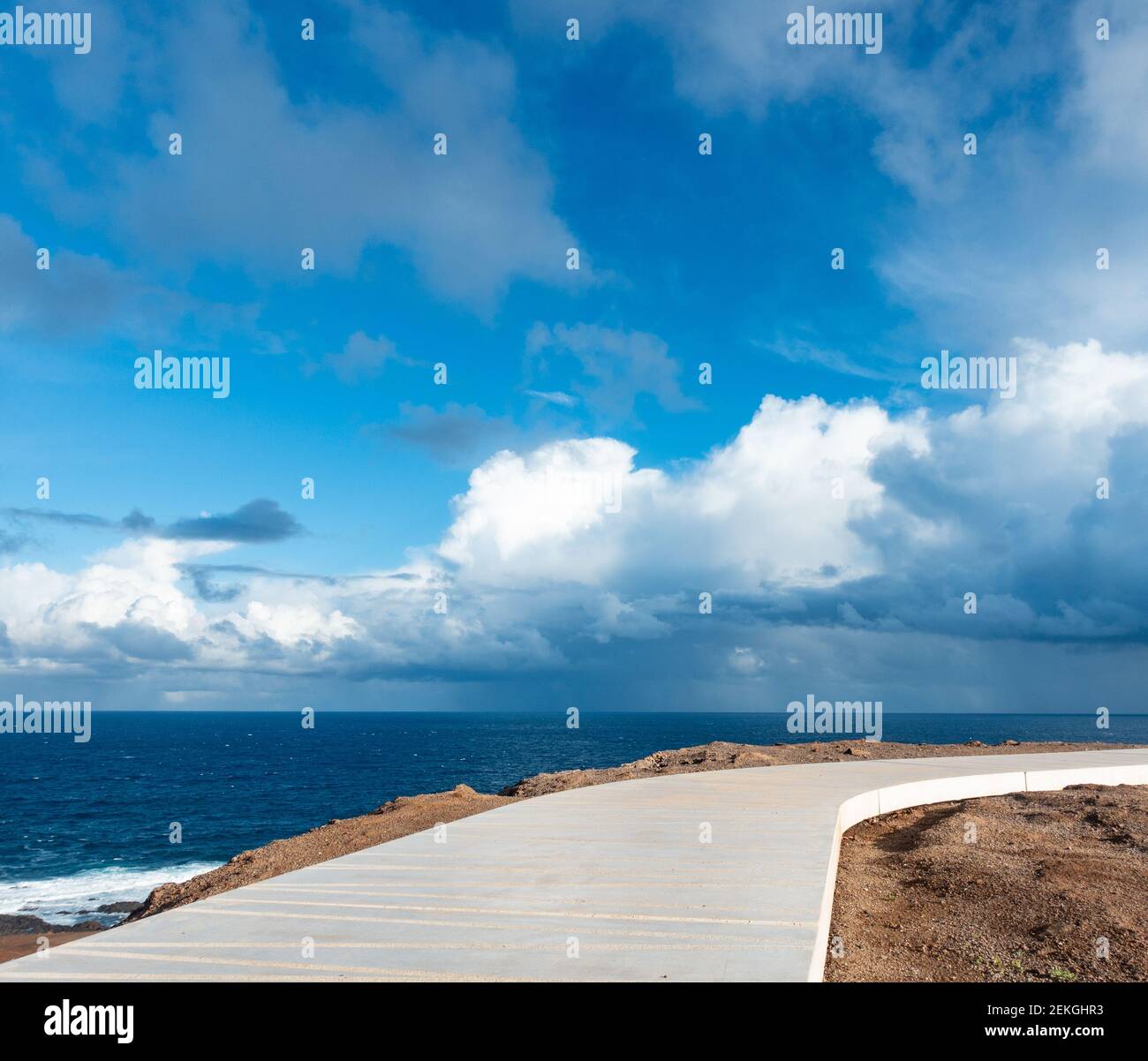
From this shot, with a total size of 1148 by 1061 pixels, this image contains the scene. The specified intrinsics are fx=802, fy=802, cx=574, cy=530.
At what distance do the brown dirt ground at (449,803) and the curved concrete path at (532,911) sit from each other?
330 centimetres

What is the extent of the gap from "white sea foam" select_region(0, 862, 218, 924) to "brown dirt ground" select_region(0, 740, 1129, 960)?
11.2ft

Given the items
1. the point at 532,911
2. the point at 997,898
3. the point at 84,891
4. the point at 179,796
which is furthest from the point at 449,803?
the point at 179,796

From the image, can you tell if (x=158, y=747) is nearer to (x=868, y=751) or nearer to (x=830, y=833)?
(x=868, y=751)

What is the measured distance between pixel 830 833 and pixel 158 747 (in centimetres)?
12834

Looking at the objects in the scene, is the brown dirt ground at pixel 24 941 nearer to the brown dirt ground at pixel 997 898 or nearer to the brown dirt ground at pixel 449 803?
the brown dirt ground at pixel 449 803

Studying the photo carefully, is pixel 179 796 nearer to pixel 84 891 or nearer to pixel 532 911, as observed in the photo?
pixel 84 891

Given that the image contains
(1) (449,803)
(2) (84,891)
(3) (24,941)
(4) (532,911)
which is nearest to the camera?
(4) (532,911)

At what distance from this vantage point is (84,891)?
30.5 m

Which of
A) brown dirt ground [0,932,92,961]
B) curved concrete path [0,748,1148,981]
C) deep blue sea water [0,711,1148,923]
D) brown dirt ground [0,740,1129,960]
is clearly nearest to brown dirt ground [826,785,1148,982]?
curved concrete path [0,748,1148,981]

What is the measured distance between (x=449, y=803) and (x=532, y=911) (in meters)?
10.0

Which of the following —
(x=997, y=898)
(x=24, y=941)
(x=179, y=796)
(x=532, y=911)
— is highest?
(x=532, y=911)

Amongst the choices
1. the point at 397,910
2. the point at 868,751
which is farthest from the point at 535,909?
the point at 868,751

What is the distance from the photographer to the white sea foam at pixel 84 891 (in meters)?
27.1

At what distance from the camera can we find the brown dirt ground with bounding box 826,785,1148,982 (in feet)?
23.0
